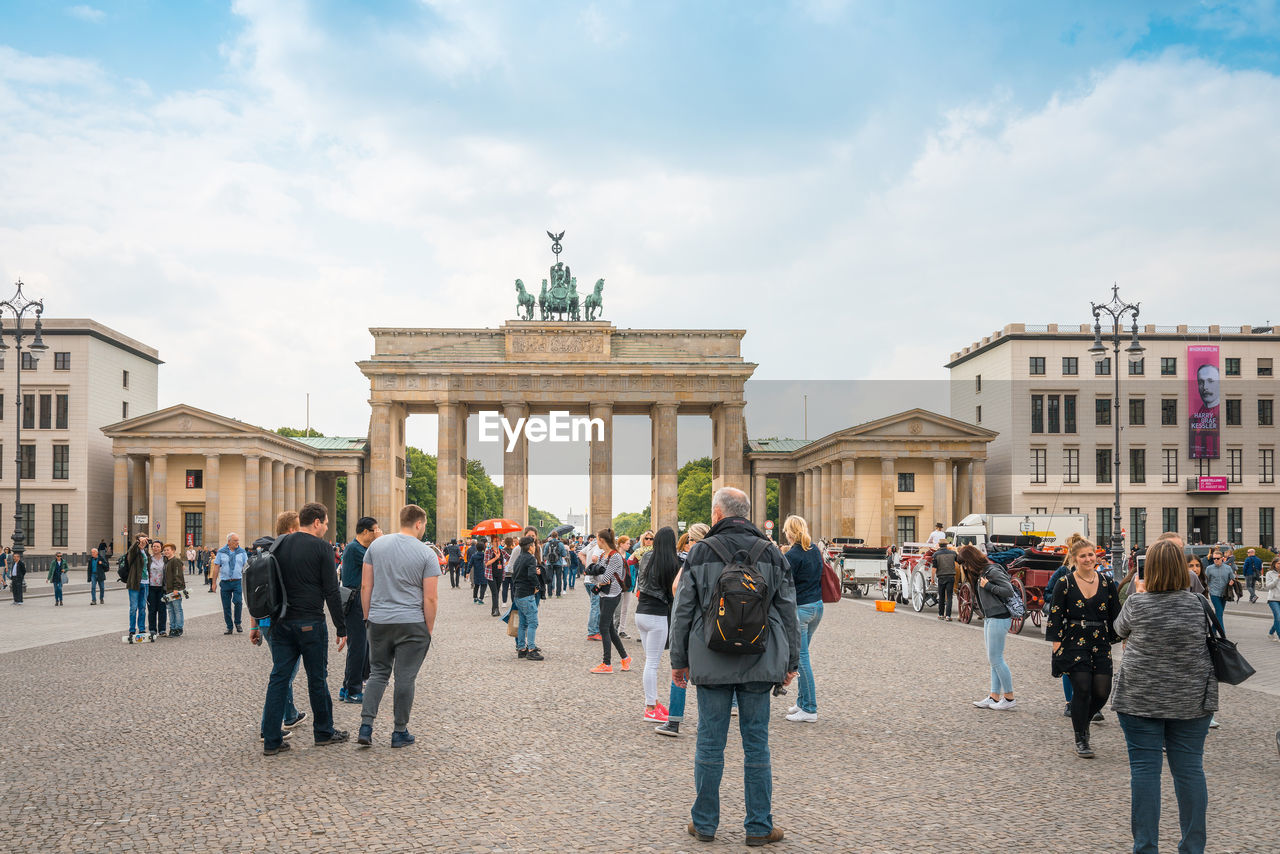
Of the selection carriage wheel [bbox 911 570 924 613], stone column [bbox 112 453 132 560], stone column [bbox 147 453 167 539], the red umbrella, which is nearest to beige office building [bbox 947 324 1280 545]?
the red umbrella

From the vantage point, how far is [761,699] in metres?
6.43

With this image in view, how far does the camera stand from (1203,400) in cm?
7306

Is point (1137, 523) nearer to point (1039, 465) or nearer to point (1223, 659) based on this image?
point (1039, 465)

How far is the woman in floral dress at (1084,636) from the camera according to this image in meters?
9.05

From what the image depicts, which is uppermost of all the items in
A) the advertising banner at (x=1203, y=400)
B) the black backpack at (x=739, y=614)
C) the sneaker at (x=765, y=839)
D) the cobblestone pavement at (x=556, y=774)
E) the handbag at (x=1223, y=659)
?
the advertising banner at (x=1203, y=400)

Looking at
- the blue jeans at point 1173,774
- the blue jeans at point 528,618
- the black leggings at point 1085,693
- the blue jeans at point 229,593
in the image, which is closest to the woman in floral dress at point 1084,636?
the black leggings at point 1085,693

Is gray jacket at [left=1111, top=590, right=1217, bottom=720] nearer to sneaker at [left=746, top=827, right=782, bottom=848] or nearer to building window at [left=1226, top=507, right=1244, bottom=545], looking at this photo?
sneaker at [left=746, top=827, right=782, bottom=848]

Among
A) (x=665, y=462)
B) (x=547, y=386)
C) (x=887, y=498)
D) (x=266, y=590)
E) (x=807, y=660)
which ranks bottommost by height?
(x=807, y=660)

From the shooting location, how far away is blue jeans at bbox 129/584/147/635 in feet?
61.3

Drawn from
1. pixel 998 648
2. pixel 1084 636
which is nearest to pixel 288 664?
pixel 1084 636

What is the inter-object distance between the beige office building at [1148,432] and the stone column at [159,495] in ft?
180

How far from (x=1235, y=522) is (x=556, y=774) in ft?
254

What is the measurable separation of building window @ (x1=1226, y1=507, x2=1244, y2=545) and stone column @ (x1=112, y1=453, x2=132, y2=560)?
2847 inches

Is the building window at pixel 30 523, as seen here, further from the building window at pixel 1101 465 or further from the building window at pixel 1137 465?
the building window at pixel 1137 465
